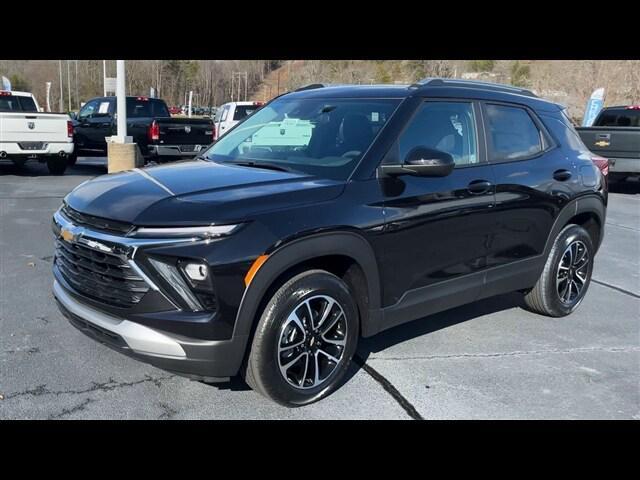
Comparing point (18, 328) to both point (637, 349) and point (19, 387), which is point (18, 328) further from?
point (637, 349)

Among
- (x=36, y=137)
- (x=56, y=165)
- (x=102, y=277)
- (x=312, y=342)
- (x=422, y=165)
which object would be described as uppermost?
(x=422, y=165)

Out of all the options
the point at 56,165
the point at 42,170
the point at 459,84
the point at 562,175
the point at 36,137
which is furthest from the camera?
the point at 42,170

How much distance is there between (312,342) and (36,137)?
12.0m

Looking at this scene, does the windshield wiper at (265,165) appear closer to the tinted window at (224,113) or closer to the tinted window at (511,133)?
the tinted window at (511,133)

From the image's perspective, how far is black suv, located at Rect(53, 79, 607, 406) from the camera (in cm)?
302

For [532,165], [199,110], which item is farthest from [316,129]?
[199,110]

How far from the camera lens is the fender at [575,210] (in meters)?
5.05

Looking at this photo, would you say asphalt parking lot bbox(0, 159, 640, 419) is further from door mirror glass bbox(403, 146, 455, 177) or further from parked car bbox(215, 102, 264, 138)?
parked car bbox(215, 102, 264, 138)

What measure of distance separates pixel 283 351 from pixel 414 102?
193cm

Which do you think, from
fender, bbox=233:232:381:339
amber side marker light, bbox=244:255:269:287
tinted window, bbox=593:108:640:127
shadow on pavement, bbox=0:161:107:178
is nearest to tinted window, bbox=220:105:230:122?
shadow on pavement, bbox=0:161:107:178

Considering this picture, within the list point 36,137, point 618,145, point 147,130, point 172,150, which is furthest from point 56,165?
point 618,145

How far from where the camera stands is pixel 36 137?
13.3 m

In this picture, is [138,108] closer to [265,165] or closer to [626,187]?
[626,187]

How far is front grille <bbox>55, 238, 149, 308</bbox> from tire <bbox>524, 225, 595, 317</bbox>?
3.60 meters
